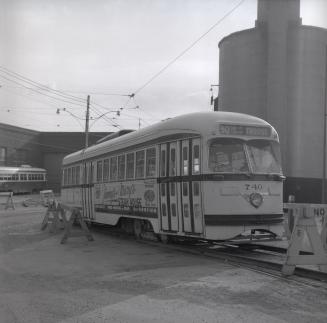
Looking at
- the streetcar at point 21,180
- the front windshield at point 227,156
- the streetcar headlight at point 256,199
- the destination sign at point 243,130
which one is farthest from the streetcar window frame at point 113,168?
the streetcar at point 21,180

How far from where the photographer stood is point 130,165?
13.9m

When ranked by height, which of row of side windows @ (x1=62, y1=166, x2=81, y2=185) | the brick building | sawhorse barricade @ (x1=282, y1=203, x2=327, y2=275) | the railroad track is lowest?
the railroad track

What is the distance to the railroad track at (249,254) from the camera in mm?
8195

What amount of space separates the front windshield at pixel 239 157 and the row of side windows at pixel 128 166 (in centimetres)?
199

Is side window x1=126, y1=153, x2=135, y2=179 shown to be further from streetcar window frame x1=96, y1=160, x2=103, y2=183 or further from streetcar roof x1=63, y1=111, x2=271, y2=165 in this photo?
streetcar window frame x1=96, y1=160, x2=103, y2=183

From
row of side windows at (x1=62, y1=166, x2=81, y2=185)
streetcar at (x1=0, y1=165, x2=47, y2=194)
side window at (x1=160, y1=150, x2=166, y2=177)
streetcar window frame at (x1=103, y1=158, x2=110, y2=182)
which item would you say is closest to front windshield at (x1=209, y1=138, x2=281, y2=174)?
side window at (x1=160, y1=150, x2=166, y2=177)

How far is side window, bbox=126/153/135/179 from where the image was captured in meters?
13.7

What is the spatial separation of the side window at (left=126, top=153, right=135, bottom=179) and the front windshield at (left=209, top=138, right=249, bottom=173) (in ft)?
11.1

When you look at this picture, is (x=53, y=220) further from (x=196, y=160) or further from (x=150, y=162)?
(x=196, y=160)

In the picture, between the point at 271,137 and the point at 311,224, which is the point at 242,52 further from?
the point at 311,224

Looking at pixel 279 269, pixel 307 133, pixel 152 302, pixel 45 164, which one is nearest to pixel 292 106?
pixel 307 133

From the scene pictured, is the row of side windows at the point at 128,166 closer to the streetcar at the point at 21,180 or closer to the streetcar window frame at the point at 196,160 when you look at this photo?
the streetcar window frame at the point at 196,160

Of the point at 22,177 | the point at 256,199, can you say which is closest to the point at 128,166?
the point at 256,199

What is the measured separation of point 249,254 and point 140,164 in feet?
12.5
